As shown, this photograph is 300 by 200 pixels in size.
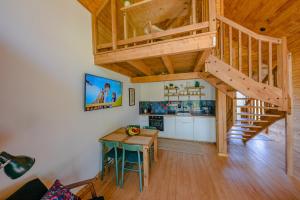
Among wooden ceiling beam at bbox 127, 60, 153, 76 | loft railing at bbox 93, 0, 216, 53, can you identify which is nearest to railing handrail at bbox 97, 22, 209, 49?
loft railing at bbox 93, 0, 216, 53

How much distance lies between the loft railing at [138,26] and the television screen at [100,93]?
1.87 feet

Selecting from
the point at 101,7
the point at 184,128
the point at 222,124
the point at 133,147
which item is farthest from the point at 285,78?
the point at 101,7

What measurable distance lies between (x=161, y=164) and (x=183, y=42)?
241 cm

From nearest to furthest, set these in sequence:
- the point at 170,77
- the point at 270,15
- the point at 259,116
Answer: the point at 270,15
the point at 259,116
the point at 170,77

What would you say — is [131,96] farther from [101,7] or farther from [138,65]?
[101,7]

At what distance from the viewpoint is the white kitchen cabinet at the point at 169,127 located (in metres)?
4.07

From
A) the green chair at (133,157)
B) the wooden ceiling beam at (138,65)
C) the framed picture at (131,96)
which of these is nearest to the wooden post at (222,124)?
the wooden ceiling beam at (138,65)

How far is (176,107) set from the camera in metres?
4.46

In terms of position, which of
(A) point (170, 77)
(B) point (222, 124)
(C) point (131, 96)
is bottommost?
(B) point (222, 124)

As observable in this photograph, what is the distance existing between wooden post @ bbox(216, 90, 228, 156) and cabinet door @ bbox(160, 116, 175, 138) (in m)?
1.44

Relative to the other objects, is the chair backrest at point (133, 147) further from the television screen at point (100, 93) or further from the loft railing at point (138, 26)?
the loft railing at point (138, 26)

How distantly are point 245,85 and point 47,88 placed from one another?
2.97 m

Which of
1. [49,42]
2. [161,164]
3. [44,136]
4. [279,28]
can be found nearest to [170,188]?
[161,164]

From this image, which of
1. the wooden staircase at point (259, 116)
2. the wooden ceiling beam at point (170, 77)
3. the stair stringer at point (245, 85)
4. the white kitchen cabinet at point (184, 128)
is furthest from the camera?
the white kitchen cabinet at point (184, 128)
